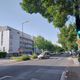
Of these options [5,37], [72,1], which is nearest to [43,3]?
[72,1]

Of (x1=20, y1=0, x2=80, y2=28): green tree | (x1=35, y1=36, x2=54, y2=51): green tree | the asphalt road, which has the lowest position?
the asphalt road

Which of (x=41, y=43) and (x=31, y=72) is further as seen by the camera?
(x=41, y=43)

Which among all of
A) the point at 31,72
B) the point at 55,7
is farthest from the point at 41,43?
the point at 55,7

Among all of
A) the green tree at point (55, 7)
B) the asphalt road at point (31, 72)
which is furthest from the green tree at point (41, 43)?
the green tree at point (55, 7)

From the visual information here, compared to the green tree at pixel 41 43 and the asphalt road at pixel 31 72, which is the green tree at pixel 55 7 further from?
the green tree at pixel 41 43

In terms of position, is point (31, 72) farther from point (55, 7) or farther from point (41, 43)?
point (41, 43)

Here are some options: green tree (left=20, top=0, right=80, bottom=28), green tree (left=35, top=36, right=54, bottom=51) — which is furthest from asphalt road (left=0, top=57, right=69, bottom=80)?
green tree (left=35, top=36, right=54, bottom=51)

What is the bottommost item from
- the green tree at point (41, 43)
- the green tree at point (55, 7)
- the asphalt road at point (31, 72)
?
the asphalt road at point (31, 72)

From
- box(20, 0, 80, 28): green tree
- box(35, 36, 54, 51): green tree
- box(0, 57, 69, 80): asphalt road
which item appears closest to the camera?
box(0, 57, 69, 80): asphalt road

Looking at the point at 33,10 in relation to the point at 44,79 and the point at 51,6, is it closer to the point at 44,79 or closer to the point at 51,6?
the point at 51,6

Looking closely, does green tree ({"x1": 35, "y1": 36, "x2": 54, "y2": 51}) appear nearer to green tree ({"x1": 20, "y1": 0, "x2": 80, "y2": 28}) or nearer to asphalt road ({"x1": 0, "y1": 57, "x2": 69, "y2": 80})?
asphalt road ({"x1": 0, "y1": 57, "x2": 69, "y2": 80})

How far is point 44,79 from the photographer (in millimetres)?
18156

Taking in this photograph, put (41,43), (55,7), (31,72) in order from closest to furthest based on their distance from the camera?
(55,7) → (31,72) → (41,43)

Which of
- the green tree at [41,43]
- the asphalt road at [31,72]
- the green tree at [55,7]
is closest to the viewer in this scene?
the asphalt road at [31,72]
